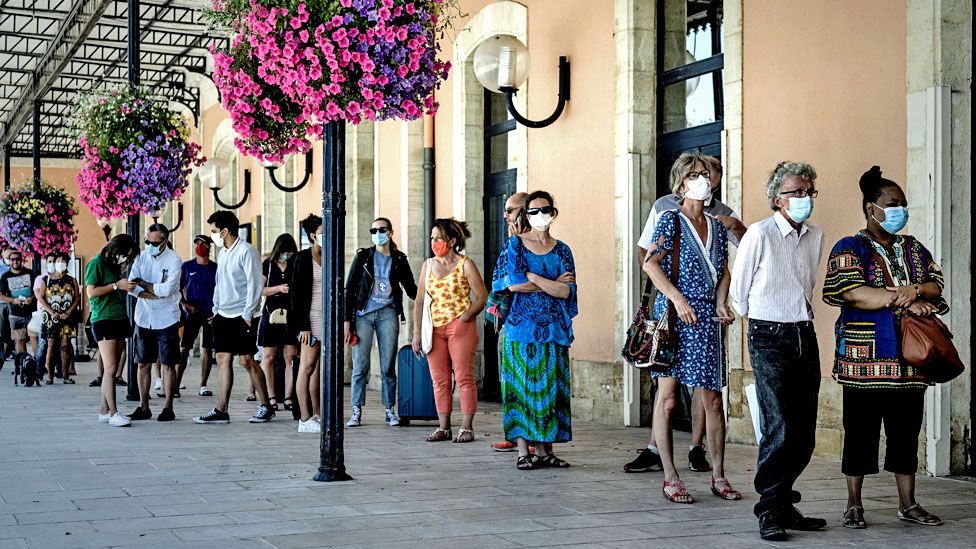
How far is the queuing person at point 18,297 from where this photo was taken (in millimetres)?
15445

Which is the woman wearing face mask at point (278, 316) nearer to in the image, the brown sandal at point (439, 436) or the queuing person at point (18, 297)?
the brown sandal at point (439, 436)

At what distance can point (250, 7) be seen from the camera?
614 centimetres

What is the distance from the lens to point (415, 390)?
915 centimetres

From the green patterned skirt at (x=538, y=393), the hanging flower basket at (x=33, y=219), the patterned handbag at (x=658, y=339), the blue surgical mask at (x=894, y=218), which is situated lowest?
the green patterned skirt at (x=538, y=393)

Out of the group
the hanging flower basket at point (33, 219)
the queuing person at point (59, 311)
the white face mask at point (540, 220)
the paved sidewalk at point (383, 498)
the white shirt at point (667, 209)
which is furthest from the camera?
the hanging flower basket at point (33, 219)

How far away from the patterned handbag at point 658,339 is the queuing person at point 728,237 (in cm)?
52

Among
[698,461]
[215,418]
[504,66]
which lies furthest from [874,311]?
[215,418]

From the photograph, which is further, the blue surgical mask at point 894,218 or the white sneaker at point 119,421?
the white sneaker at point 119,421

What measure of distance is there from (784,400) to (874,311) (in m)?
0.56

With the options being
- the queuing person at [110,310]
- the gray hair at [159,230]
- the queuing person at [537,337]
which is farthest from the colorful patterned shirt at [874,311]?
the gray hair at [159,230]

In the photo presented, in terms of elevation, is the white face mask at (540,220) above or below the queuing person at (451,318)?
above

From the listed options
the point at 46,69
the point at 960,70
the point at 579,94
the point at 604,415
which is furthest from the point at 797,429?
the point at 46,69

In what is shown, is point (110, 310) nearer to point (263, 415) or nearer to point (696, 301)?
point (263, 415)

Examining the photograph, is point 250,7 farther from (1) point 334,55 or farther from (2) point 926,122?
(2) point 926,122
